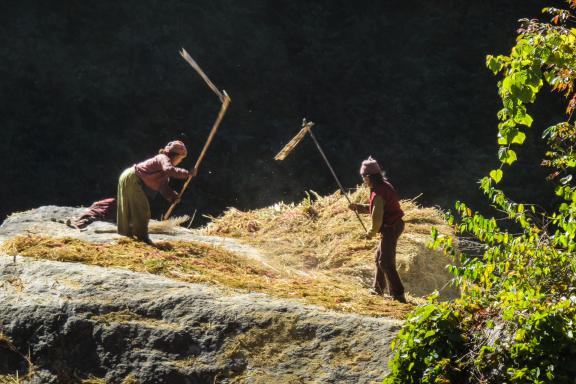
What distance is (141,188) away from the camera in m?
9.10

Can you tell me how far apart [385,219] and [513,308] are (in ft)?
12.3

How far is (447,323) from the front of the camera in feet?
15.6

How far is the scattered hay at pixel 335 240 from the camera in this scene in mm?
10164

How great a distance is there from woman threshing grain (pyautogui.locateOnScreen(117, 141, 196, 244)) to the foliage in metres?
4.32

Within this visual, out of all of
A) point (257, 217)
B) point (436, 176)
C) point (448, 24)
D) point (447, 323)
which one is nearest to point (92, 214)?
point (257, 217)

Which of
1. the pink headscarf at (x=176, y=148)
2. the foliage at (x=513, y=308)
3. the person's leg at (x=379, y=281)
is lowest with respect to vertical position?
the foliage at (x=513, y=308)

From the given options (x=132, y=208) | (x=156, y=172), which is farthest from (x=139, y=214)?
(x=156, y=172)

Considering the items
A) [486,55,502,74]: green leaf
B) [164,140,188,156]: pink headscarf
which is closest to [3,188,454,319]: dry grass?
[164,140,188,156]: pink headscarf

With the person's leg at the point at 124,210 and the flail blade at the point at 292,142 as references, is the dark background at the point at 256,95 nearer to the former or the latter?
the flail blade at the point at 292,142

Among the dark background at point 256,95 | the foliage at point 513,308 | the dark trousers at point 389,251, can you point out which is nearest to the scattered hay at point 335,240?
the dark trousers at point 389,251

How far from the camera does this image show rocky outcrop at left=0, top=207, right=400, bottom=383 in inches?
224

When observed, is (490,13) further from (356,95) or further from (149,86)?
(149,86)

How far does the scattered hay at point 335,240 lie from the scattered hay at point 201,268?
1.54m

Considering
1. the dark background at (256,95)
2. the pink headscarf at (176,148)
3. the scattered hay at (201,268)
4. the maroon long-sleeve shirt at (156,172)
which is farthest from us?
the dark background at (256,95)
